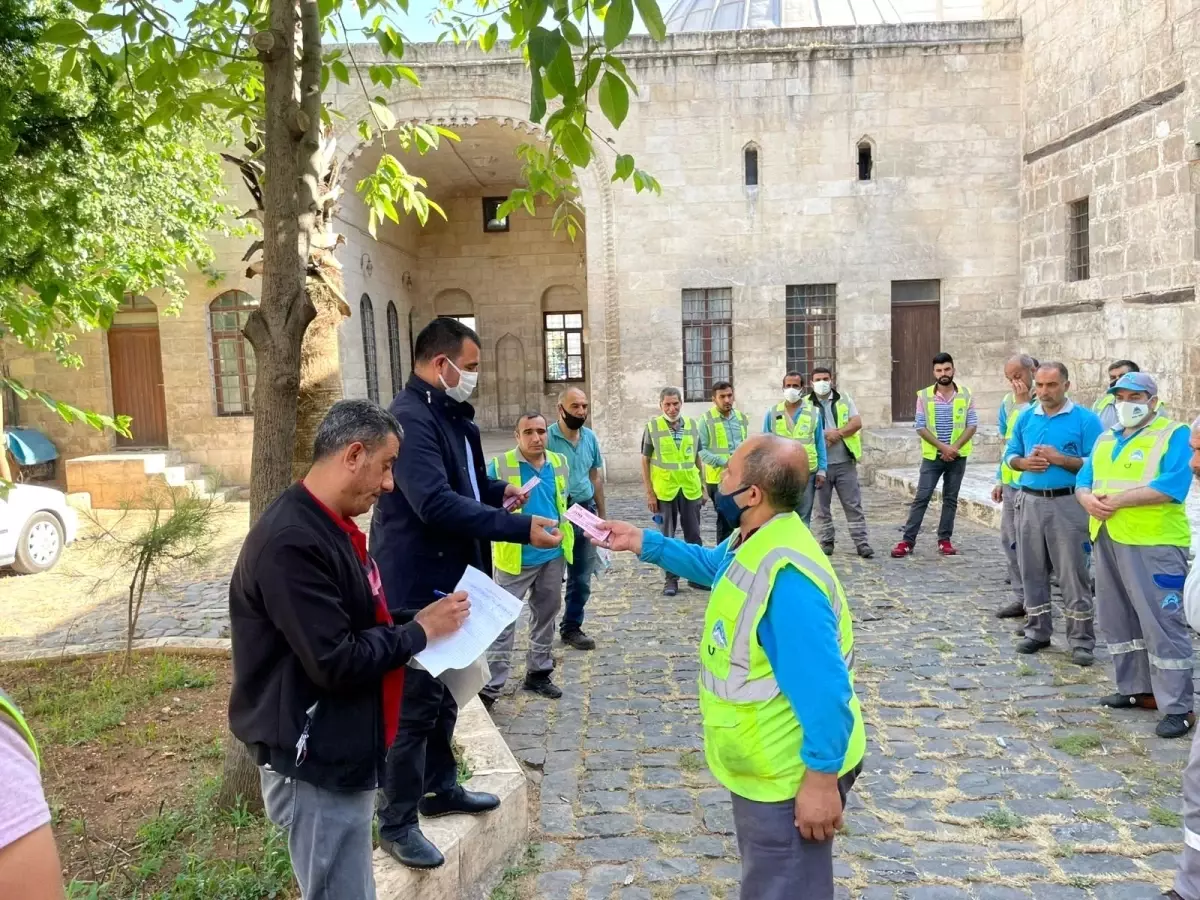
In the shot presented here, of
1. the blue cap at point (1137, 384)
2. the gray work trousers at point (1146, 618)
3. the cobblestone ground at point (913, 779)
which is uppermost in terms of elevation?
the blue cap at point (1137, 384)

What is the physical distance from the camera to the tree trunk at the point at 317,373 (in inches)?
188

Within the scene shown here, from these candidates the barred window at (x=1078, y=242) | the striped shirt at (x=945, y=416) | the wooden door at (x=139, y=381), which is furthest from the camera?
the wooden door at (x=139, y=381)

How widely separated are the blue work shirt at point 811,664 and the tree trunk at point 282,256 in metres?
2.30

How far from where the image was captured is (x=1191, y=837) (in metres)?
2.85

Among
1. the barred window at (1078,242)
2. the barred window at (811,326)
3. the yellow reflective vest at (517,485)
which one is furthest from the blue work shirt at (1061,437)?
the barred window at (811,326)

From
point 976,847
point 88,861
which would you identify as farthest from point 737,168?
point 88,861

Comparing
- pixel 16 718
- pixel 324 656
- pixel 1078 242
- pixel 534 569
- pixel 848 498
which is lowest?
pixel 848 498

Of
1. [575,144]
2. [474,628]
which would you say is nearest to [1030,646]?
[474,628]

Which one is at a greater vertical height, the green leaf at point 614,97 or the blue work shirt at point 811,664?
the green leaf at point 614,97

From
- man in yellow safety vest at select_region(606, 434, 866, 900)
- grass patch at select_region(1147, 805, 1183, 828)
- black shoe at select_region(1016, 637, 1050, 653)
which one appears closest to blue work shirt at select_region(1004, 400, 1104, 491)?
black shoe at select_region(1016, 637, 1050, 653)

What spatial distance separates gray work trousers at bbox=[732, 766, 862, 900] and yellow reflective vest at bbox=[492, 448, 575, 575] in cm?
293

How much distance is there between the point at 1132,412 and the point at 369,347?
15731 millimetres

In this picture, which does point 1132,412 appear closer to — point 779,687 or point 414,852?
point 779,687

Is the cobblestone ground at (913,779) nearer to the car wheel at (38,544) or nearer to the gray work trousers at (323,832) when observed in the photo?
the gray work trousers at (323,832)
